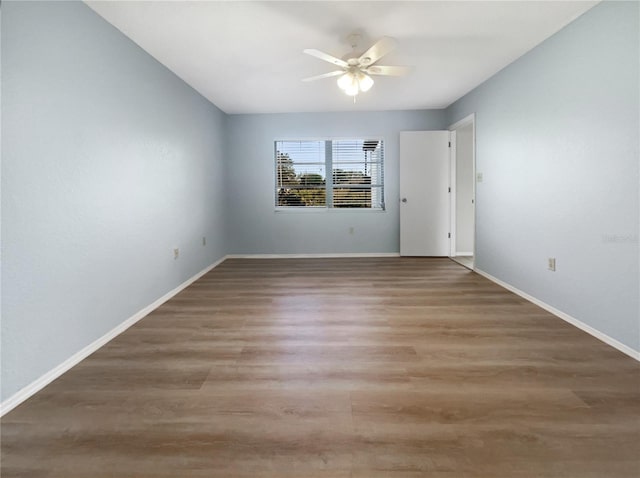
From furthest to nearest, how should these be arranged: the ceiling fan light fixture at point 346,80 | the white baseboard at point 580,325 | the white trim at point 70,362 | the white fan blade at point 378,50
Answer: the ceiling fan light fixture at point 346,80, the white fan blade at point 378,50, the white baseboard at point 580,325, the white trim at point 70,362

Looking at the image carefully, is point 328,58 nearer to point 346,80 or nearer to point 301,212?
point 346,80

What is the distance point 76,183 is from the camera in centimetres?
212

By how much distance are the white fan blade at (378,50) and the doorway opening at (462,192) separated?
114 inches

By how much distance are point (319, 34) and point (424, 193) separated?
10.8 feet

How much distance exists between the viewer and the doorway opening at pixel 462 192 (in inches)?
209

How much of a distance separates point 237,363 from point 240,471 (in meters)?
0.85

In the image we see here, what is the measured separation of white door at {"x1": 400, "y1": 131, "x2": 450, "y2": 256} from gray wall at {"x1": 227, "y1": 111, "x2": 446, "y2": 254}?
0.15m

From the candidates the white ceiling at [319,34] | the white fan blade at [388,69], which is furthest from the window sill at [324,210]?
the white fan blade at [388,69]

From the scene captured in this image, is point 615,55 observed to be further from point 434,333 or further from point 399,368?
point 399,368

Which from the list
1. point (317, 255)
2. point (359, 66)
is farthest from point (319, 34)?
point (317, 255)

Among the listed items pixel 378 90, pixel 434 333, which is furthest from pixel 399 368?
pixel 378 90

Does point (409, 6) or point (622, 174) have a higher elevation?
point (409, 6)

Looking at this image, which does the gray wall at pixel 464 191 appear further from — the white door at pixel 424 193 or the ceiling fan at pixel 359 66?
the ceiling fan at pixel 359 66

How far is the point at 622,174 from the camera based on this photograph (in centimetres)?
218
